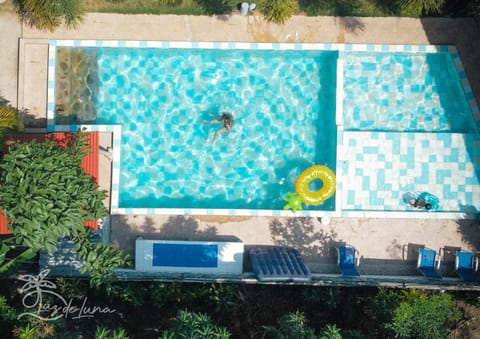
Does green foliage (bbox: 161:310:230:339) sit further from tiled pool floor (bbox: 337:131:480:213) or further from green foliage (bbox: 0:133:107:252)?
tiled pool floor (bbox: 337:131:480:213)

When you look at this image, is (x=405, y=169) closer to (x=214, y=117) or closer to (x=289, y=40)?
(x=289, y=40)

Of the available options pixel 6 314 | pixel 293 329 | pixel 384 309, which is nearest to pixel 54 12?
pixel 6 314

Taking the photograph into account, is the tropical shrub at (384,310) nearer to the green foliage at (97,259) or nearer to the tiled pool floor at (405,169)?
the tiled pool floor at (405,169)

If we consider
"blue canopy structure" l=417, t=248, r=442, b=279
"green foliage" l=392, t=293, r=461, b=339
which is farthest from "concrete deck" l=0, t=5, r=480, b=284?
"green foliage" l=392, t=293, r=461, b=339

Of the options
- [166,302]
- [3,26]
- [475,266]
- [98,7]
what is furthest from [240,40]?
[475,266]

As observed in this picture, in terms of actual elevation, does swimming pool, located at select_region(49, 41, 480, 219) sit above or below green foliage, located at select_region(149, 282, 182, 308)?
above

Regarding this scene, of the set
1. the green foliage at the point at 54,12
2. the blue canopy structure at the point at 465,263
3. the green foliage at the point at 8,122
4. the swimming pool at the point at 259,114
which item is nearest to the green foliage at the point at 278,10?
the swimming pool at the point at 259,114
